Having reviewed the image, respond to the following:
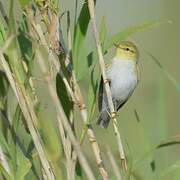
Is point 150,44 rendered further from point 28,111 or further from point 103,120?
point 28,111

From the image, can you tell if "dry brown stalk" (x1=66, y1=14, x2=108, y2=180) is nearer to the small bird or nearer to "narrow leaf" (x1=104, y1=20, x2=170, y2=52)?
"narrow leaf" (x1=104, y1=20, x2=170, y2=52)

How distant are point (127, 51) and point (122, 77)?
0.10 meters

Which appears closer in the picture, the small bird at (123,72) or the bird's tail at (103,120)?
the bird's tail at (103,120)

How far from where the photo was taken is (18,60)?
5.45ft

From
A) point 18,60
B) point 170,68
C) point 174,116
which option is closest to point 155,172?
point 18,60

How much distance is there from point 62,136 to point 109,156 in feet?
0.69

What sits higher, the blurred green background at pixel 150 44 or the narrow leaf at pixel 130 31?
the narrow leaf at pixel 130 31

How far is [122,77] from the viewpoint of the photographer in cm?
246

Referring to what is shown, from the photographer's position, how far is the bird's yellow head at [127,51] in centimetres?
242

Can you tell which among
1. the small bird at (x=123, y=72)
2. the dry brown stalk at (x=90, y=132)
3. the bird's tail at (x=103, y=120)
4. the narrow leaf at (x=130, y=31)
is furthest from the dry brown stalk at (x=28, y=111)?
the small bird at (x=123, y=72)

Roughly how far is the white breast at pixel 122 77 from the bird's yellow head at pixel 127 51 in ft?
0.05

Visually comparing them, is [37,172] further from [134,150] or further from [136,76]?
[136,76]

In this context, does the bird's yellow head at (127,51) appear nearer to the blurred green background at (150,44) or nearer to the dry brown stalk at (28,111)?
the blurred green background at (150,44)

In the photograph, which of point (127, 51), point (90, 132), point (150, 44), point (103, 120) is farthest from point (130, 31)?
point (150, 44)
